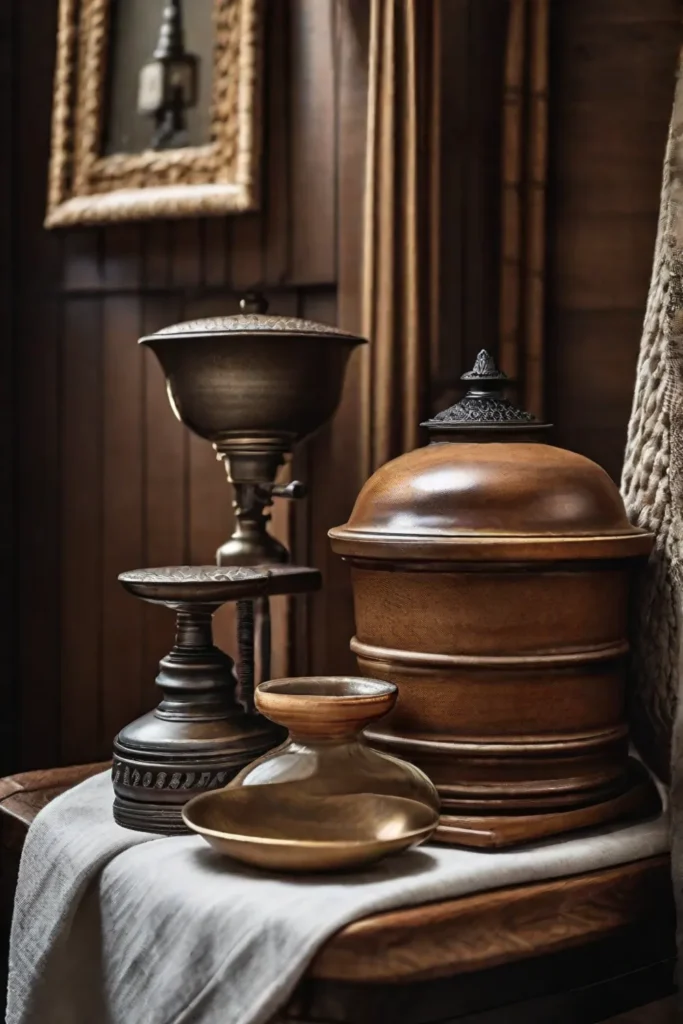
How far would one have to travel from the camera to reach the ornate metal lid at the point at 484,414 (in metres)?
1.49

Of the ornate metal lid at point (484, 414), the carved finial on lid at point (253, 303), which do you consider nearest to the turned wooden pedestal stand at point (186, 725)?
the ornate metal lid at point (484, 414)

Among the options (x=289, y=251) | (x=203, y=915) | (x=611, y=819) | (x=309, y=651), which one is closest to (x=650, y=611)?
(x=611, y=819)

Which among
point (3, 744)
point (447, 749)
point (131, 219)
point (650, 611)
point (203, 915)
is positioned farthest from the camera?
point (3, 744)

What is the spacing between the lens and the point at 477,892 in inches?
49.4

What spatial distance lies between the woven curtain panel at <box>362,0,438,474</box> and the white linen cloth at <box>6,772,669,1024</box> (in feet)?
2.48

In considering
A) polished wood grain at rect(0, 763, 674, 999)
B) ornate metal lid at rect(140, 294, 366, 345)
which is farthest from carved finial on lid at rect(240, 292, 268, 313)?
polished wood grain at rect(0, 763, 674, 999)

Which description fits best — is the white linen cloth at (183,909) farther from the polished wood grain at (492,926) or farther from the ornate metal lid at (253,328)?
the ornate metal lid at (253,328)

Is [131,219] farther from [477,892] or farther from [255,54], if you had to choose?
[477,892]

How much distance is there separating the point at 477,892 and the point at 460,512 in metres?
0.39

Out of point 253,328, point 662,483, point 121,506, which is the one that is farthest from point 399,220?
point 121,506

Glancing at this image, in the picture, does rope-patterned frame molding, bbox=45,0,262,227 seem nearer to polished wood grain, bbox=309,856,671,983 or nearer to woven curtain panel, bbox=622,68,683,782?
woven curtain panel, bbox=622,68,683,782

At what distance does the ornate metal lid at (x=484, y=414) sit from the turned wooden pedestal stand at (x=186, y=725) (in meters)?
0.28

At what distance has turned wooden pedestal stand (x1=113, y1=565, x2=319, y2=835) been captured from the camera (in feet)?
4.73

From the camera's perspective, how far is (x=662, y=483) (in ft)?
5.01
